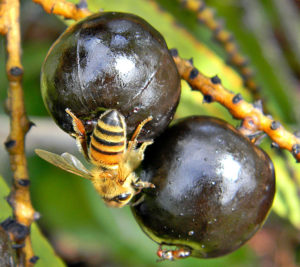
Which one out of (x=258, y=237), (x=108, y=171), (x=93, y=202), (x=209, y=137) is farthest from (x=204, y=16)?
(x=258, y=237)

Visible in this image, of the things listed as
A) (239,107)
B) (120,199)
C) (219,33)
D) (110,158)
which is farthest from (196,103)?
(110,158)

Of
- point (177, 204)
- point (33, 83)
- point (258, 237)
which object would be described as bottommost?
point (258, 237)

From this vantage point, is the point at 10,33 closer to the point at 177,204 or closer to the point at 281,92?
the point at 177,204

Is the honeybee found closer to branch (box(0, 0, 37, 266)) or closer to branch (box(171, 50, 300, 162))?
branch (box(0, 0, 37, 266))

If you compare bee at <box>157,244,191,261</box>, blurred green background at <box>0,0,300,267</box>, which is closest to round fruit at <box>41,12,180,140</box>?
bee at <box>157,244,191,261</box>

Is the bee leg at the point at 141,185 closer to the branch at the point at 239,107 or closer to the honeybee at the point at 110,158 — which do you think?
the honeybee at the point at 110,158

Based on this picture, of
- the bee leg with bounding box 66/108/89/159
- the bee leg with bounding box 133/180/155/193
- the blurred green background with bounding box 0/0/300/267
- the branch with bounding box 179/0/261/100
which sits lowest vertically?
the blurred green background with bounding box 0/0/300/267
